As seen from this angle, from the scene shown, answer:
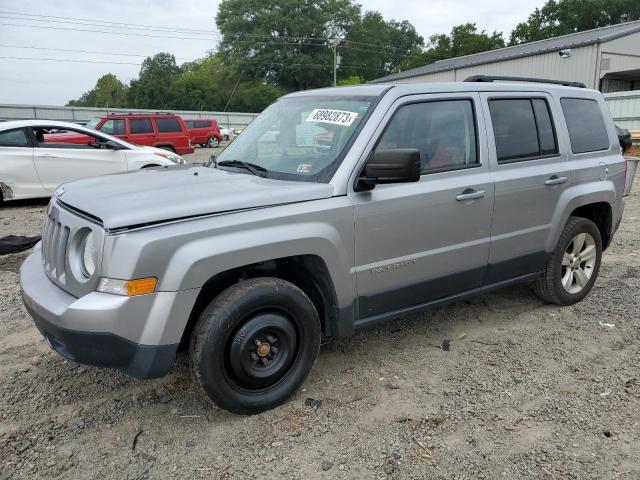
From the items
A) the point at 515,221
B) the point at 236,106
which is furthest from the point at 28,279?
the point at 236,106

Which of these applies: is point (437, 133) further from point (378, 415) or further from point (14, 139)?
point (14, 139)

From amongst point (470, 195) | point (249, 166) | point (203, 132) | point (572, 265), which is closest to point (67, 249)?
point (249, 166)

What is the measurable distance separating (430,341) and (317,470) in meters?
1.74

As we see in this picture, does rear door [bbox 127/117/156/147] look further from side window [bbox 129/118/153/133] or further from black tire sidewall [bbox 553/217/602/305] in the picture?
black tire sidewall [bbox 553/217/602/305]

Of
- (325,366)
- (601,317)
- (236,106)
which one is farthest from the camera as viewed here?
(236,106)

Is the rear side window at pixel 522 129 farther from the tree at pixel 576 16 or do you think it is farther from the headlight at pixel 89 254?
the tree at pixel 576 16

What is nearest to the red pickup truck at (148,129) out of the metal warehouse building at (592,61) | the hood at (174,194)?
the hood at (174,194)

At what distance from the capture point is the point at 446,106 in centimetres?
377

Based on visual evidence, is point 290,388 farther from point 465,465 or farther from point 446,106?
point 446,106

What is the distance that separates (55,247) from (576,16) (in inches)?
3054

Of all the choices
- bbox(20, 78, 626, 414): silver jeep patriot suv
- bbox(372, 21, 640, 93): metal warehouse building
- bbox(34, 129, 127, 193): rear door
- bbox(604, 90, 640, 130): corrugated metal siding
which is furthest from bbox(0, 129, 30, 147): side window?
bbox(372, 21, 640, 93): metal warehouse building

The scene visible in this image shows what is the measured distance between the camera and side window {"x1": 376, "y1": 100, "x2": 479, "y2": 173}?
3523mm

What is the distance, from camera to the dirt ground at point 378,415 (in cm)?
272

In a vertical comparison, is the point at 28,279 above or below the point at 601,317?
above
